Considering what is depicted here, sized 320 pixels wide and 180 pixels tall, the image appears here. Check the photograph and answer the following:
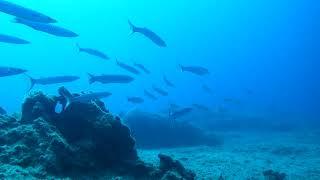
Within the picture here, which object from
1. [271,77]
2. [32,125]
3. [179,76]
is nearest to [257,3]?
[271,77]

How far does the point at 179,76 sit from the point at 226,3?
106ft

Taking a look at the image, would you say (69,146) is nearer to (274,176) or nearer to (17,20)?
(274,176)

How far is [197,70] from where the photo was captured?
16.2m

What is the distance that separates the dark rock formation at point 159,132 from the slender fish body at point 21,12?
789cm

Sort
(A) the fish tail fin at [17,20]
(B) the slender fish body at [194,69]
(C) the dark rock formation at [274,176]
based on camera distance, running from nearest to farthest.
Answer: (C) the dark rock formation at [274,176] < (A) the fish tail fin at [17,20] < (B) the slender fish body at [194,69]

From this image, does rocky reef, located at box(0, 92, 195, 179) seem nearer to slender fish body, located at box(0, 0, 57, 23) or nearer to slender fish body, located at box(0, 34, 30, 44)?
slender fish body, located at box(0, 0, 57, 23)

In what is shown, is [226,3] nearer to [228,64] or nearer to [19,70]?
[228,64]

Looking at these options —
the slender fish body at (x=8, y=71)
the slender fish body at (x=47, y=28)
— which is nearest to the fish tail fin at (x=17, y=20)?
the slender fish body at (x=47, y=28)

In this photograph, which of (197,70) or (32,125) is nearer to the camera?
(32,125)

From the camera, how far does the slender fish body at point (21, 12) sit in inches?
402

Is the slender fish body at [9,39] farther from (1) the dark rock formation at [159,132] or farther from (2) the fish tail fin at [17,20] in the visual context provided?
(1) the dark rock formation at [159,132]

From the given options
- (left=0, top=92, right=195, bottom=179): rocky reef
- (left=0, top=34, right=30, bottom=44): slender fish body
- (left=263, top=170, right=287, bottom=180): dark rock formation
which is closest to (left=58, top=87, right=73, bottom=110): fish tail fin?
(left=0, top=92, right=195, bottom=179): rocky reef

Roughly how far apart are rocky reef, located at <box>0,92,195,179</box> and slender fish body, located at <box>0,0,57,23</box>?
402 centimetres

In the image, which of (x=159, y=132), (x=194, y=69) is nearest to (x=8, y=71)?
(x=194, y=69)
